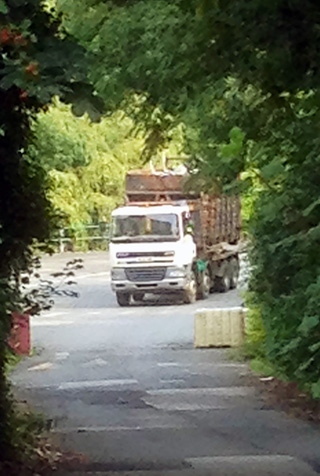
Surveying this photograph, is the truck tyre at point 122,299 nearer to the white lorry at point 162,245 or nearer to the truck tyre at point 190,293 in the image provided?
the white lorry at point 162,245

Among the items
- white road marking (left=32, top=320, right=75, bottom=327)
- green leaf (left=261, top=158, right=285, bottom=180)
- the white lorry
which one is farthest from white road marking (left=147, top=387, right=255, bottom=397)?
the white lorry

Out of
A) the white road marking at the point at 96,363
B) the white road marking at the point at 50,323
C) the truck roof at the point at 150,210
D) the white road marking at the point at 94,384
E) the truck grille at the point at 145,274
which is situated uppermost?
the truck roof at the point at 150,210

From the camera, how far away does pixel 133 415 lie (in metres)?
14.5

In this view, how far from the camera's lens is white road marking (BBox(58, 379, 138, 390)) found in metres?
17.6

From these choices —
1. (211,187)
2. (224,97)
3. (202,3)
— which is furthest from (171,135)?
(202,3)

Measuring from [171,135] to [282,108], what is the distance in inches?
295

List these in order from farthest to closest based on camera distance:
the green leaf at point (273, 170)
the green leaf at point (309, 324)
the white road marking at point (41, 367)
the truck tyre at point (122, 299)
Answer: the truck tyre at point (122, 299)
the white road marking at point (41, 367)
the green leaf at point (273, 170)
the green leaf at point (309, 324)

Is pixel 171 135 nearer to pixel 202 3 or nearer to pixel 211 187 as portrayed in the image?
pixel 211 187

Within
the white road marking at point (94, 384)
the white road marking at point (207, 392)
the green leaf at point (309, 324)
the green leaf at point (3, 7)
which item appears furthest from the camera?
the white road marking at point (94, 384)

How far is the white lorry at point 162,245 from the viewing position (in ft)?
110

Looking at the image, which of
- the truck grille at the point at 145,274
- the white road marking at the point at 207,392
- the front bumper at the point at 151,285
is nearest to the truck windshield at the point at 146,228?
the truck grille at the point at 145,274

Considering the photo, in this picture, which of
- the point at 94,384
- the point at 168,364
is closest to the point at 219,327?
the point at 168,364

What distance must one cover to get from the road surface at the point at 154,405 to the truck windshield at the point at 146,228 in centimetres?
527

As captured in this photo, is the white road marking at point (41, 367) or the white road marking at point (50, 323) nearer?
the white road marking at point (41, 367)
